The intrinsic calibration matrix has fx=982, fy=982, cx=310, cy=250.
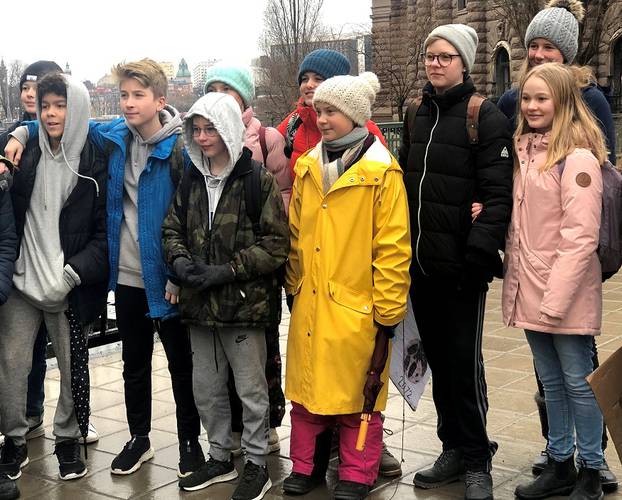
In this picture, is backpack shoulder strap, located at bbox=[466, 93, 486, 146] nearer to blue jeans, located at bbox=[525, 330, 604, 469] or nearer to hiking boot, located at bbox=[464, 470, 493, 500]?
blue jeans, located at bbox=[525, 330, 604, 469]

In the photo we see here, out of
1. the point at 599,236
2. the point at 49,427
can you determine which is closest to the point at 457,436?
the point at 599,236

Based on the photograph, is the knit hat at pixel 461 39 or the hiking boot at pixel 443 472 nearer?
the knit hat at pixel 461 39

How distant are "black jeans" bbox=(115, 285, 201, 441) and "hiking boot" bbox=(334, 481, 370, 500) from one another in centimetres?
89

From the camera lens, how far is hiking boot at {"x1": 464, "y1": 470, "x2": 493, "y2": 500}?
187 inches

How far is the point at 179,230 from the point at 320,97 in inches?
38.7

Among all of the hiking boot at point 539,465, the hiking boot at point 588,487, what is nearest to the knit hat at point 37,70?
the hiking boot at point 539,465

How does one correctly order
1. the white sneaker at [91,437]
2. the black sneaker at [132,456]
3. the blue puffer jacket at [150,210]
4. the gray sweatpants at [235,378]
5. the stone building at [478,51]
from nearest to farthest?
the gray sweatpants at [235,378]
the blue puffer jacket at [150,210]
the black sneaker at [132,456]
the white sneaker at [91,437]
the stone building at [478,51]

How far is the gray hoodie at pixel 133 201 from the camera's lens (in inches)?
206

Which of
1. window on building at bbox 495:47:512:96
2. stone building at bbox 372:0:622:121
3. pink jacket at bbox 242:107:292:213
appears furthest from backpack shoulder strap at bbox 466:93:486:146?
window on building at bbox 495:47:512:96

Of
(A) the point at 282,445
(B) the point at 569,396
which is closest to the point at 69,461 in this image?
(A) the point at 282,445

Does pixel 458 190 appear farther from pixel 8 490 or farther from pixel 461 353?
pixel 8 490

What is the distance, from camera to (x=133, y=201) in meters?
5.25

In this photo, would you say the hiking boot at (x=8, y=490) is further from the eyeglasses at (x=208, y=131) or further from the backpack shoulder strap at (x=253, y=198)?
the eyeglasses at (x=208, y=131)

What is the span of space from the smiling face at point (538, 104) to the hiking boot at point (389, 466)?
1.92m
